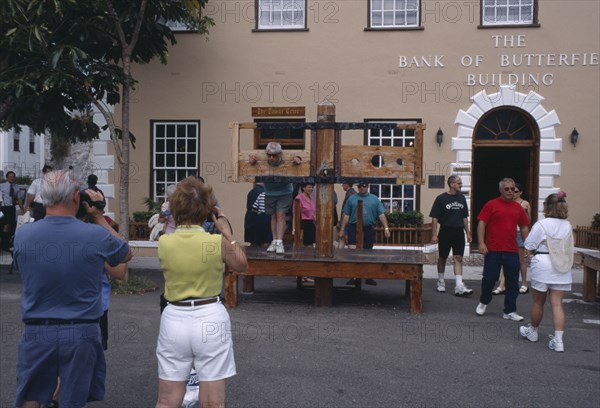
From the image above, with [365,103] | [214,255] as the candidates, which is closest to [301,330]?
[214,255]

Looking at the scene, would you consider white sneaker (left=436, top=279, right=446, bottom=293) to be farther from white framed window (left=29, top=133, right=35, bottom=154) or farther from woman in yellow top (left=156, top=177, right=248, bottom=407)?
white framed window (left=29, top=133, right=35, bottom=154)

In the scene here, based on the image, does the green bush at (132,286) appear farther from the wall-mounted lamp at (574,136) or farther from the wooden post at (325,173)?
the wall-mounted lamp at (574,136)

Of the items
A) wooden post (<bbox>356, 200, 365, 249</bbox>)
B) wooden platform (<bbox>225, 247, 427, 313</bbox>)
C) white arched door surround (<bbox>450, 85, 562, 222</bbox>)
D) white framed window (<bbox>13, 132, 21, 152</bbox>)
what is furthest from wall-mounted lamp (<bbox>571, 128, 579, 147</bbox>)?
white framed window (<bbox>13, 132, 21, 152</bbox>)

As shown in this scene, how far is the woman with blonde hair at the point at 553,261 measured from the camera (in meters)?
7.22

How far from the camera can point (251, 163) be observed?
365 inches

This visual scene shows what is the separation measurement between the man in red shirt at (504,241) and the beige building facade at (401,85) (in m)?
5.56

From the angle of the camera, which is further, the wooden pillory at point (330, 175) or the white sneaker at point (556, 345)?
the wooden pillory at point (330, 175)

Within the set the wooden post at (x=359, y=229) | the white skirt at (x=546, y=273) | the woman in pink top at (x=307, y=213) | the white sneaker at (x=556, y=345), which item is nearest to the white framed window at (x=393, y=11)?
the woman in pink top at (x=307, y=213)

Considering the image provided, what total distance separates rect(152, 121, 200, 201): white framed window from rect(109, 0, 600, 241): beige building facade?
2cm

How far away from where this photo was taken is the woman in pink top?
11578mm

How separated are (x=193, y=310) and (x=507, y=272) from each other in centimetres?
565

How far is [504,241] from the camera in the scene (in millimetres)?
8633

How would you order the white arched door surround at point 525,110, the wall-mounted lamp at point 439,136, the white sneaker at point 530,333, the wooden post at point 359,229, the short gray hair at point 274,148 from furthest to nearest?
the wall-mounted lamp at point 439,136
the white arched door surround at point 525,110
the wooden post at point 359,229
the short gray hair at point 274,148
the white sneaker at point 530,333

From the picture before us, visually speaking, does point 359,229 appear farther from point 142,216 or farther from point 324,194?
point 142,216
